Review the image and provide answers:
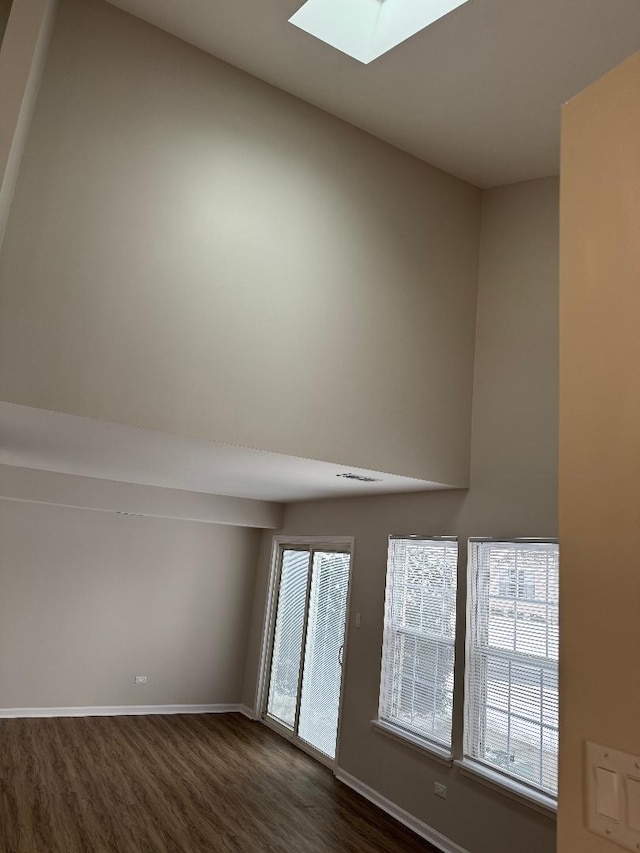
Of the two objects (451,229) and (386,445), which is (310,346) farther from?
(451,229)

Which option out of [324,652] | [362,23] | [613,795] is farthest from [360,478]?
[613,795]

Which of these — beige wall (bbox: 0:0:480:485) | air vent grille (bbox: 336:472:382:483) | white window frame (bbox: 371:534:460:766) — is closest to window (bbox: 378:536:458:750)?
white window frame (bbox: 371:534:460:766)

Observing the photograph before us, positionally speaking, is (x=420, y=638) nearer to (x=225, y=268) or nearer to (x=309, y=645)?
(x=309, y=645)

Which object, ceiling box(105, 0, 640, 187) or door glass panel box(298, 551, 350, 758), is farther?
door glass panel box(298, 551, 350, 758)

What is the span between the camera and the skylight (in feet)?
11.5

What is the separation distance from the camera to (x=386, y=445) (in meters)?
4.26

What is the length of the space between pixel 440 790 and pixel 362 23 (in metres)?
5.06

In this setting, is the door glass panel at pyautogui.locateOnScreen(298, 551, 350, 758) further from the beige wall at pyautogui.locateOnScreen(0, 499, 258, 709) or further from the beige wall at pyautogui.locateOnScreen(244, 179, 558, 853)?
the beige wall at pyautogui.locateOnScreen(0, 499, 258, 709)

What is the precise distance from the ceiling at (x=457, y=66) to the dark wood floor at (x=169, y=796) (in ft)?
16.1

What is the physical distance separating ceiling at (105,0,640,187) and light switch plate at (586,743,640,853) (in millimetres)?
3370

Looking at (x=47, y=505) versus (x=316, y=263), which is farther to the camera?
(x=47, y=505)

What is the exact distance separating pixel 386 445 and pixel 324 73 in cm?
251

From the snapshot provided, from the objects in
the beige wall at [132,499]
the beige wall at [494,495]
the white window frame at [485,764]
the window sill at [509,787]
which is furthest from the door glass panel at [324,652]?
the window sill at [509,787]

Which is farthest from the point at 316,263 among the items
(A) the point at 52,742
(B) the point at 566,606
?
(A) the point at 52,742
